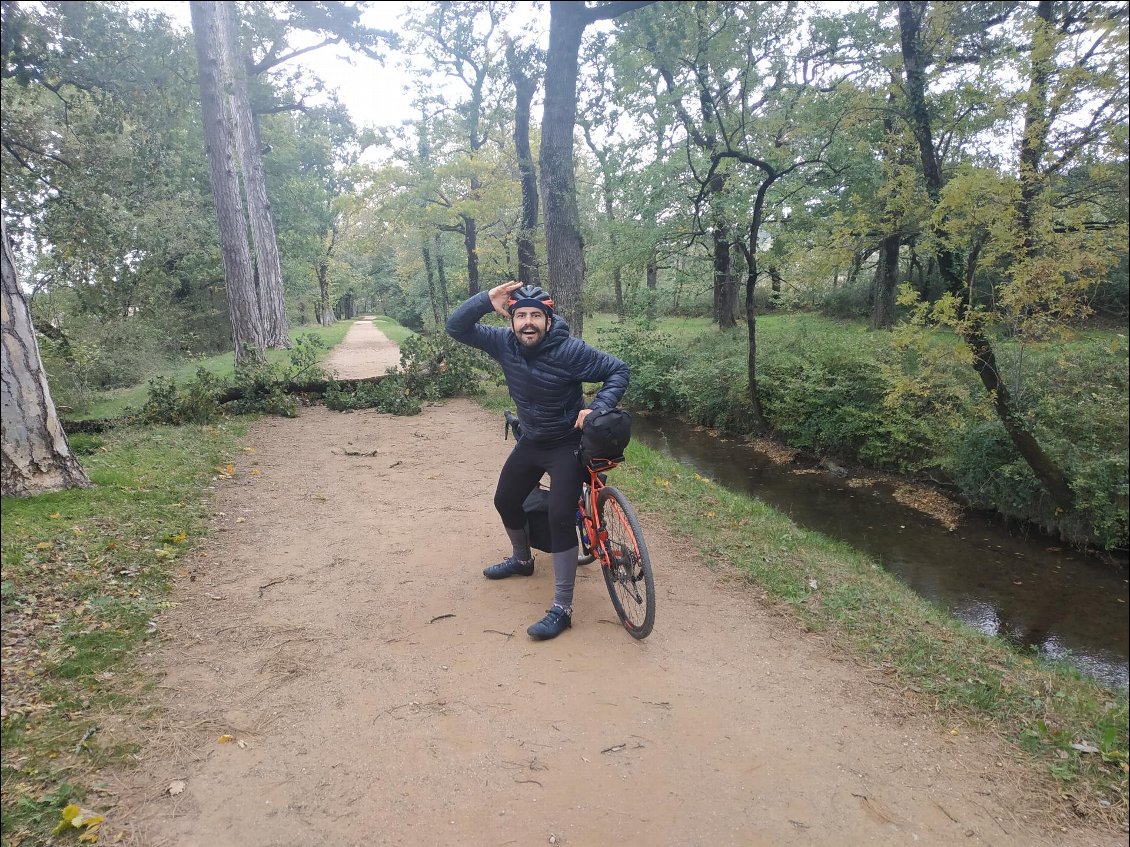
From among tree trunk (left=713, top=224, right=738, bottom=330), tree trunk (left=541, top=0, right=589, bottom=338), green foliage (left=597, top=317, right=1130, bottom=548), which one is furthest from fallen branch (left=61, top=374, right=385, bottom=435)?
tree trunk (left=713, top=224, right=738, bottom=330)

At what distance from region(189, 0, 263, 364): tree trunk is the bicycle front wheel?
946 cm

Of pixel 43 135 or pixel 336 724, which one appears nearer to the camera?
pixel 336 724

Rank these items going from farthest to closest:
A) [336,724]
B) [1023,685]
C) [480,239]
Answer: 1. [480,239]
2. [1023,685]
3. [336,724]

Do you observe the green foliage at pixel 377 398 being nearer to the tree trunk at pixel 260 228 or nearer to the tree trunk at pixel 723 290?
the tree trunk at pixel 260 228

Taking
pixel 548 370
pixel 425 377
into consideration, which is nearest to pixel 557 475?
pixel 548 370

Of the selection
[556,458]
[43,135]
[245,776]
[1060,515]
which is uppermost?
[43,135]

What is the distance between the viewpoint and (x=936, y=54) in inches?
375

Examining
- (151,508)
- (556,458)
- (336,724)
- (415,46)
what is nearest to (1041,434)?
(556,458)

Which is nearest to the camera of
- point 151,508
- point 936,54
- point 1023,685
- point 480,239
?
point 1023,685

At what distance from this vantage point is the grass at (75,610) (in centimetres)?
240

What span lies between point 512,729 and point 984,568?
7.10m

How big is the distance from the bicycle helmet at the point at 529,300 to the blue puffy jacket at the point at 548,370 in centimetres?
12

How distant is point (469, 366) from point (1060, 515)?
977cm

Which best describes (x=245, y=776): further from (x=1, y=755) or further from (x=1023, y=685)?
(x=1023, y=685)
